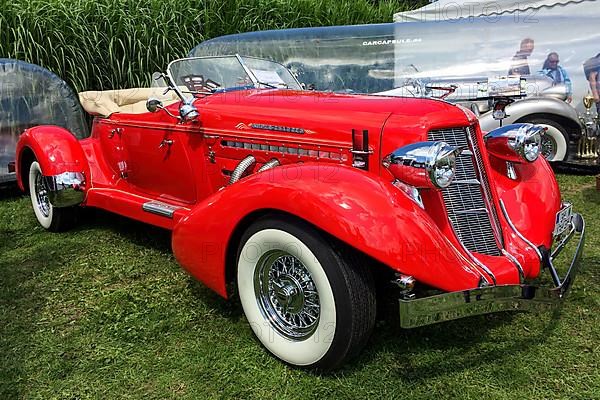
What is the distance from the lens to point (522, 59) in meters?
7.09

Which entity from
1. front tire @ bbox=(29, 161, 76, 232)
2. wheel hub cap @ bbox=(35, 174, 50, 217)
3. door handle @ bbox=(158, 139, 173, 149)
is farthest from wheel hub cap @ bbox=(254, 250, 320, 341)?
wheel hub cap @ bbox=(35, 174, 50, 217)

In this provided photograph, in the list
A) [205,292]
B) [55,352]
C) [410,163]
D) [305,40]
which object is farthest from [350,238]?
[305,40]

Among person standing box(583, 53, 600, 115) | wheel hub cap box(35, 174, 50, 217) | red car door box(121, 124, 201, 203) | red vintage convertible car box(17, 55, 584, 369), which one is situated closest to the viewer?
red vintage convertible car box(17, 55, 584, 369)

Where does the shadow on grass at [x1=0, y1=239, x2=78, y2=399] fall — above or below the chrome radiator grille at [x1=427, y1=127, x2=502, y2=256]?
below

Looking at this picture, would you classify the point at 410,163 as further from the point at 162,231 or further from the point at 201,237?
the point at 162,231

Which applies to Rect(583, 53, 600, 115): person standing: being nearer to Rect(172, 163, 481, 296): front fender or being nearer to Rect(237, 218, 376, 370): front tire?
Rect(172, 163, 481, 296): front fender

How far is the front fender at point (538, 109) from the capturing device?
651cm

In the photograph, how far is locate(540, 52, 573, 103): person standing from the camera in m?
6.86

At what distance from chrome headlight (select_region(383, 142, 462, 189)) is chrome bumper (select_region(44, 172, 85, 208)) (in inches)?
114

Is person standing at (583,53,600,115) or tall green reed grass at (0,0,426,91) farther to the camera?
tall green reed grass at (0,0,426,91)

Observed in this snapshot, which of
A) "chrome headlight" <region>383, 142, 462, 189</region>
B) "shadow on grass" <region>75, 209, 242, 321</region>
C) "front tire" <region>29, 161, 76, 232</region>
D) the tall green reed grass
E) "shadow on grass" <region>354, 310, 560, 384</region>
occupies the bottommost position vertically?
"shadow on grass" <region>354, 310, 560, 384</region>

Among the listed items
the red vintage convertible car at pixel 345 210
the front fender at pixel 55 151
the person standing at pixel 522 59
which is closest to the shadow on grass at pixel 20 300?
the front fender at pixel 55 151

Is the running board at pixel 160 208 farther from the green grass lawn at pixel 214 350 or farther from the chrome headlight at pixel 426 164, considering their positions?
the chrome headlight at pixel 426 164

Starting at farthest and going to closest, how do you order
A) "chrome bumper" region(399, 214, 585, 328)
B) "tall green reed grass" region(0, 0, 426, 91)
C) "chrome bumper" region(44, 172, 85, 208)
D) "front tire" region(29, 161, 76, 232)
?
"tall green reed grass" region(0, 0, 426, 91) → "front tire" region(29, 161, 76, 232) → "chrome bumper" region(44, 172, 85, 208) → "chrome bumper" region(399, 214, 585, 328)
